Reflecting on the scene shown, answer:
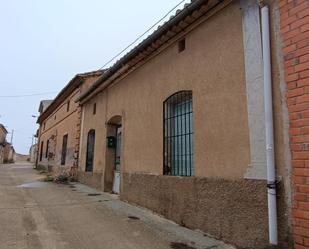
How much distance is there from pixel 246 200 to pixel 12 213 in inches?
194

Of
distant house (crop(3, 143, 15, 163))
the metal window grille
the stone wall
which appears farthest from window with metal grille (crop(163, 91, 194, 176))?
distant house (crop(3, 143, 15, 163))

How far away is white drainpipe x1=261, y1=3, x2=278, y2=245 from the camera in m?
3.31

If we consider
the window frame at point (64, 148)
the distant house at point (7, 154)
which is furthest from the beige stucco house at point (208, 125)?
the distant house at point (7, 154)

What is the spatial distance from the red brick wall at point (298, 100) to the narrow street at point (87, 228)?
4.44ft

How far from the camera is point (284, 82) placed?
3.44 metres

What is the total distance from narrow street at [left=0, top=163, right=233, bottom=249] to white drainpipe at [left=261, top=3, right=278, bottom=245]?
100 cm

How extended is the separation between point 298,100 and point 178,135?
2818mm

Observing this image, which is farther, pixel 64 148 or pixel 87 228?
pixel 64 148

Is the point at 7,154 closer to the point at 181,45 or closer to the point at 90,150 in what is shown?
the point at 90,150

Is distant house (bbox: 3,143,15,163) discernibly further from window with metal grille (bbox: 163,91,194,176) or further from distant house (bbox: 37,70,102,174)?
window with metal grille (bbox: 163,91,194,176)

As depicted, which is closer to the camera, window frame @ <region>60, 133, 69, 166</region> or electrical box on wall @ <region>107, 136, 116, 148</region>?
electrical box on wall @ <region>107, 136, 116, 148</region>

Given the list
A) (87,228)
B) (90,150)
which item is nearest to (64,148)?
(90,150)

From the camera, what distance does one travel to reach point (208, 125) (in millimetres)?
4719

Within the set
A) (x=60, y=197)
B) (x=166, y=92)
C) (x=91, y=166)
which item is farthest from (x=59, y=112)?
(x=166, y=92)
